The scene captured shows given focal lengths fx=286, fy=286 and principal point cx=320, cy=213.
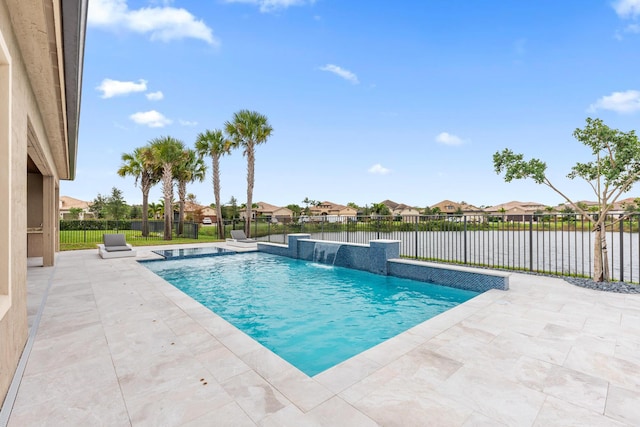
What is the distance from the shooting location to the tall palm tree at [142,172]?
21047 millimetres

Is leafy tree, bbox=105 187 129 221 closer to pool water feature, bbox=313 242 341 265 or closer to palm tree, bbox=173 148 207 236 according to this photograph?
palm tree, bbox=173 148 207 236

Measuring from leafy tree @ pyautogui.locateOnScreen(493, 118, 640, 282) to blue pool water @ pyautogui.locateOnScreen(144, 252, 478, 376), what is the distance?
105 inches

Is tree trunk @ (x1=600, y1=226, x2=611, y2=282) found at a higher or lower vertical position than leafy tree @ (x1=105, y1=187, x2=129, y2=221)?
lower

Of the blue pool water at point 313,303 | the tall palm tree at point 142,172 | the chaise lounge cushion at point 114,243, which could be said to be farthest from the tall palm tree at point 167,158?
the blue pool water at point 313,303

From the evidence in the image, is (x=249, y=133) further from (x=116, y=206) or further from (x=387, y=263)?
(x=116, y=206)

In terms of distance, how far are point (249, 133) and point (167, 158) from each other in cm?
571

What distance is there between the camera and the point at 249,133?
1770cm

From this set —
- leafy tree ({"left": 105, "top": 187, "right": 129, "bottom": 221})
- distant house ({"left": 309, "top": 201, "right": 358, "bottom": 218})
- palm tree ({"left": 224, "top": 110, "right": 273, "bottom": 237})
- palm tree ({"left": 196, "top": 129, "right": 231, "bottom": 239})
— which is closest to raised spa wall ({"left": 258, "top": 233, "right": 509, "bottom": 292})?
palm tree ({"left": 224, "top": 110, "right": 273, "bottom": 237})

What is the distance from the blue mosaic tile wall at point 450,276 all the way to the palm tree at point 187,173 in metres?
17.9

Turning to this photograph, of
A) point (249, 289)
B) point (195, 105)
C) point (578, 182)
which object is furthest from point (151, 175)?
point (578, 182)

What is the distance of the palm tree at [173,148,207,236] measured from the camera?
2067 centimetres

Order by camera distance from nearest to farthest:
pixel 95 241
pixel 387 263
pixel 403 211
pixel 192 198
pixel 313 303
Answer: pixel 313 303 → pixel 387 263 → pixel 95 241 → pixel 192 198 → pixel 403 211

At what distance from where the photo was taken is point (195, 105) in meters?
20.2

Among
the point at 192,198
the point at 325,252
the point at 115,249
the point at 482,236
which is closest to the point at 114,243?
the point at 115,249
